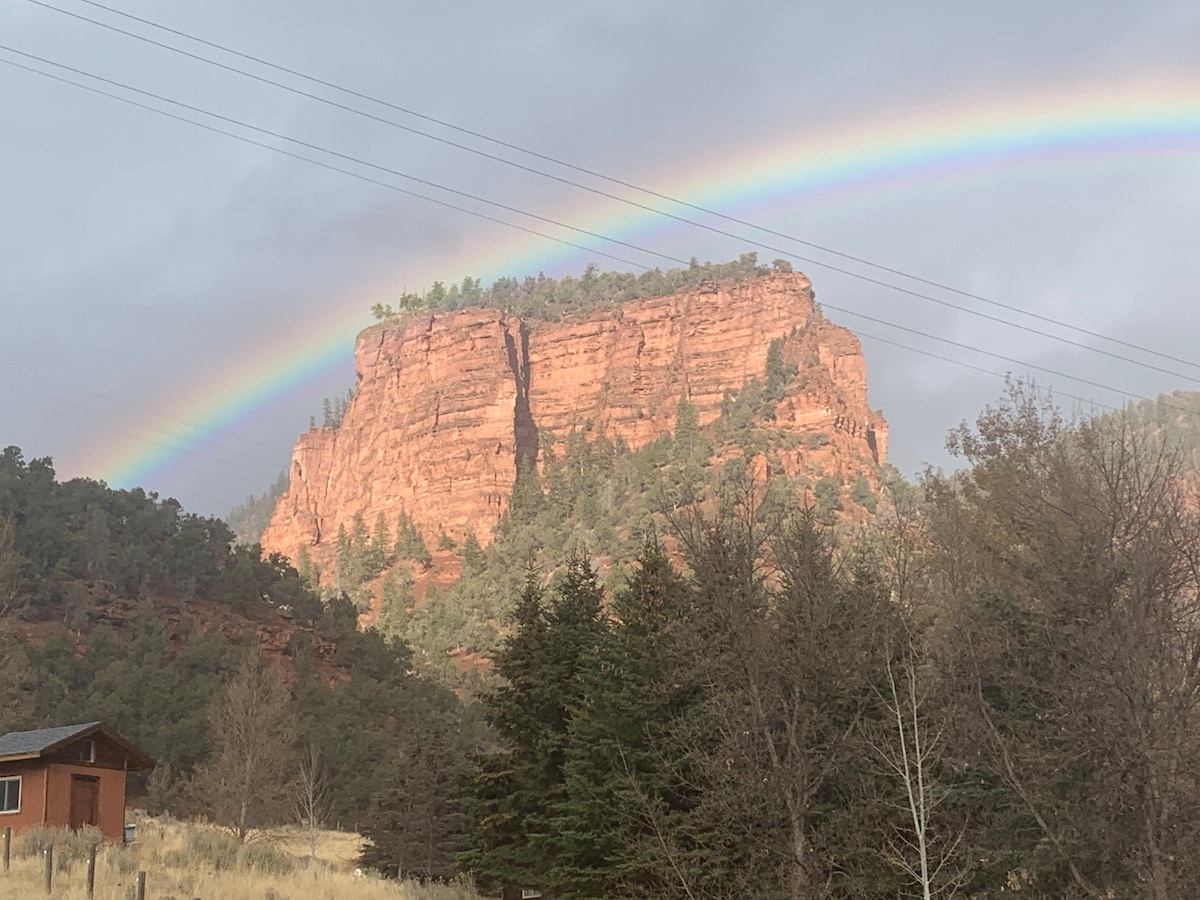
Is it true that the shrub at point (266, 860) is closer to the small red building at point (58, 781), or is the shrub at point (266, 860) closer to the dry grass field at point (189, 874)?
the dry grass field at point (189, 874)

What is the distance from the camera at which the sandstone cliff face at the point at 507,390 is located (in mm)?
155375

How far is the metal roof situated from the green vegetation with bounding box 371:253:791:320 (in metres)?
141

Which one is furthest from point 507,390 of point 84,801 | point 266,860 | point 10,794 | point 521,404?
point 266,860

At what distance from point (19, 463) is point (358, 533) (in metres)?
74.5

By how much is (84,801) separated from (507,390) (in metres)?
138

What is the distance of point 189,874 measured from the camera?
80.1ft

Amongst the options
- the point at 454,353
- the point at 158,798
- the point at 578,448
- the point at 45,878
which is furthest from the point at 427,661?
the point at 454,353

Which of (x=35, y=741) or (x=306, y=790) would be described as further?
(x=306, y=790)

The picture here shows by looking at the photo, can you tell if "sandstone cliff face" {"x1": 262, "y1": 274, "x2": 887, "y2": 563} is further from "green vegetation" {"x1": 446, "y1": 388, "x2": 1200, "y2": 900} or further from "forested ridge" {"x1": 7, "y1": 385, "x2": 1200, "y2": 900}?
"green vegetation" {"x1": 446, "y1": 388, "x2": 1200, "y2": 900}

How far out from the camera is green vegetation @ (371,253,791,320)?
169375mm

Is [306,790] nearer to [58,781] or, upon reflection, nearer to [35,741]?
[58,781]

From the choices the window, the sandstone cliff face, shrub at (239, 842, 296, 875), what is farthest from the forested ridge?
the sandstone cliff face

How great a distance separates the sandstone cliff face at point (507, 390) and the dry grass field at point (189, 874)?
11765 centimetres

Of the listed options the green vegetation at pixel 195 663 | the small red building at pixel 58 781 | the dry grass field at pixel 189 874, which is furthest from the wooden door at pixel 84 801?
the green vegetation at pixel 195 663
